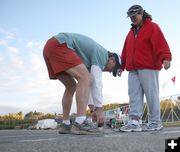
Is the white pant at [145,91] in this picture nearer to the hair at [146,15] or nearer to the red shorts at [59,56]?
the hair at [146,15]

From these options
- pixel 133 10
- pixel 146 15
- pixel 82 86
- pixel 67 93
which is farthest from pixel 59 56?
pixel 146 15

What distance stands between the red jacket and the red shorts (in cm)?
123

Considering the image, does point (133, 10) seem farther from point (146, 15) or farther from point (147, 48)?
point (147, 48)

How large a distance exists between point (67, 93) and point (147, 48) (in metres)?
1.33

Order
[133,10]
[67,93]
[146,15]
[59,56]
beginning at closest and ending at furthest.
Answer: [59,56] < [67,93] < [133,10] < [146,15]

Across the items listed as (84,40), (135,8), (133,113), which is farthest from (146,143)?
(135,8)

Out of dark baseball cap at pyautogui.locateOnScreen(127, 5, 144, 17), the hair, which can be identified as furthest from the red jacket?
dark baseball cap at pyautogui.locateOnScreen(127, 5, 144, 17)

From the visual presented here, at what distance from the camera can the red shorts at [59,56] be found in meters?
3.96

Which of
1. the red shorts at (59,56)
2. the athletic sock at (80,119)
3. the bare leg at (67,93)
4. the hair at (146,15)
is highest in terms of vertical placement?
the hair at (146,15)

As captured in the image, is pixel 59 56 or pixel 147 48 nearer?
pixel 59 56

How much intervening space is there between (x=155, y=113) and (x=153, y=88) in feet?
1.09

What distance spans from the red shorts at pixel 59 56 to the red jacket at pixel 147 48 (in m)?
1.23

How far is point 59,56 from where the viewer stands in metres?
4.03

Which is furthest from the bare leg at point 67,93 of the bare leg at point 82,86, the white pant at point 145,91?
the white pant at point 145,91
